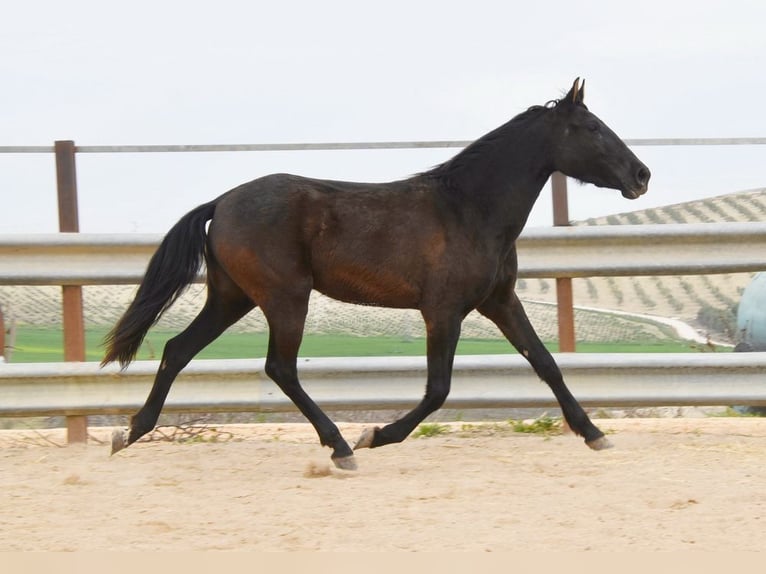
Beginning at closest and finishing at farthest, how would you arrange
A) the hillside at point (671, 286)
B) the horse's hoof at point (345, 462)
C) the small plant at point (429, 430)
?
the horse's hoof at point (345, 462) → the small plant at point (429, 430) → the hillside at point (671, 286)

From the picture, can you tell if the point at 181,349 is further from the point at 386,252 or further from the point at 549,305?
the point at 549,305

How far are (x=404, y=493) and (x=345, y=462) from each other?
0.74m

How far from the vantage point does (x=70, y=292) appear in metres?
6.72

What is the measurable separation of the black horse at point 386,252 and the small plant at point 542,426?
2.18 ft

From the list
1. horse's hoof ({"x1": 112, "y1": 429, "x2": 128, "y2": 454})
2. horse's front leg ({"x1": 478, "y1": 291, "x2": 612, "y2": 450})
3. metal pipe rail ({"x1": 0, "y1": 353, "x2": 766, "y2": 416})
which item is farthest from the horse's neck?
horse's hoof ({"x1": 112, "y1": 429, "x2": 128, "y2": 454})

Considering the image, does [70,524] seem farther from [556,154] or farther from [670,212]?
[670,212]

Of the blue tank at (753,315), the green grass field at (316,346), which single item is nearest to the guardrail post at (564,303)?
the green grass field at (316,346)

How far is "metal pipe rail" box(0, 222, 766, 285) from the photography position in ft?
21.6

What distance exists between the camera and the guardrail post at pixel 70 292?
263 inches

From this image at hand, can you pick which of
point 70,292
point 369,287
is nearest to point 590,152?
point 369,287

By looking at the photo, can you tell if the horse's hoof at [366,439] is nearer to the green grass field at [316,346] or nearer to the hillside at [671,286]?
the green grass field at [316,346]

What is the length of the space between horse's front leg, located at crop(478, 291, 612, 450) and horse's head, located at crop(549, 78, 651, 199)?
2.54ft

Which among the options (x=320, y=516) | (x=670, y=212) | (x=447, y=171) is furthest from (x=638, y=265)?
(x=320, y=516)

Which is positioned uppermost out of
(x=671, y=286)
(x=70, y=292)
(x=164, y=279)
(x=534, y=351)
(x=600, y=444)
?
(x=164, y=279)
